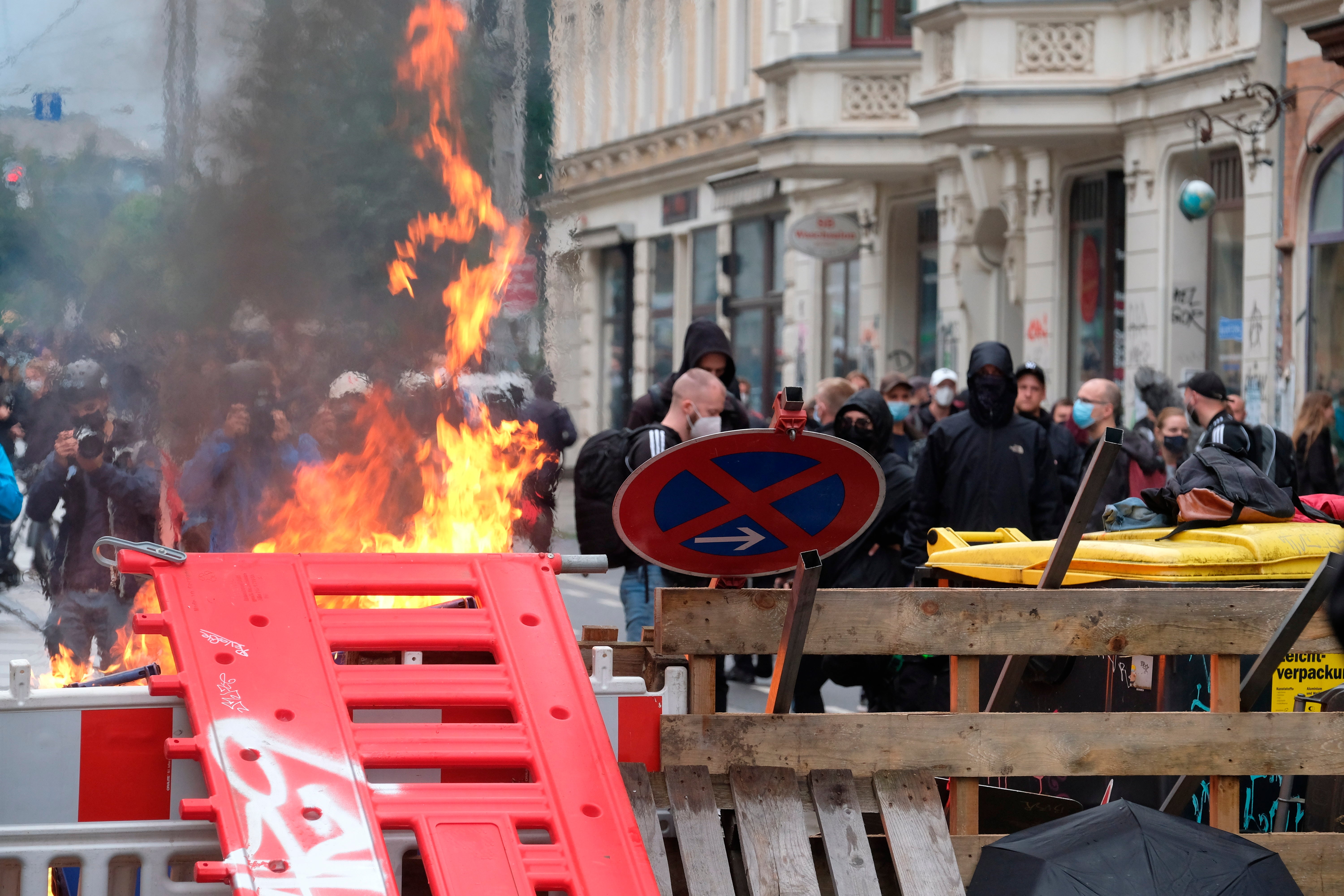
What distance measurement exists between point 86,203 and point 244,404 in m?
0.94

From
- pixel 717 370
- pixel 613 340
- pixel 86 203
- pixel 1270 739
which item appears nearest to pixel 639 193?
pixel 613 340

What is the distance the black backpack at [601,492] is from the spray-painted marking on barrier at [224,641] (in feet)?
12.8

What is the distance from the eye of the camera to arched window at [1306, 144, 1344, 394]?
49.4ft

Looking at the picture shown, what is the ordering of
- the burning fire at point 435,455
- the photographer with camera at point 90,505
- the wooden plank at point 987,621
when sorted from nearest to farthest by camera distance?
the wooden plank at point 987,621
the burning fire at point 435,455
the photographer with camera at point 90,505

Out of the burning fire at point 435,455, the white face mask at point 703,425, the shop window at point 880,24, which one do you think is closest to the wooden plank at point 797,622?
the burning fire at point 435,455

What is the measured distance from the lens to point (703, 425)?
22.3ft

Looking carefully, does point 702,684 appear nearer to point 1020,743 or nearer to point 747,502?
point 747,502

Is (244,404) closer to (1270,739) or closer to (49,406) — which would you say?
(49,406)

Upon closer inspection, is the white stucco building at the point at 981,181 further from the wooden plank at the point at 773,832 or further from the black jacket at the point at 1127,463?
the wooden plank at the point at 773,832

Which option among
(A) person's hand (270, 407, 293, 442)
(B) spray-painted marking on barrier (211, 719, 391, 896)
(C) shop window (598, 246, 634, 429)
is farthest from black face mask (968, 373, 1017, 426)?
(C) shop window (598, 246, 634, 429)

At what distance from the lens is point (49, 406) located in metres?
7.55

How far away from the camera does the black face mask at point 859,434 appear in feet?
25.2

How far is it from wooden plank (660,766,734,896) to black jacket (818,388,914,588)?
3700 mm

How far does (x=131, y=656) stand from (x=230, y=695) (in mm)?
1658
